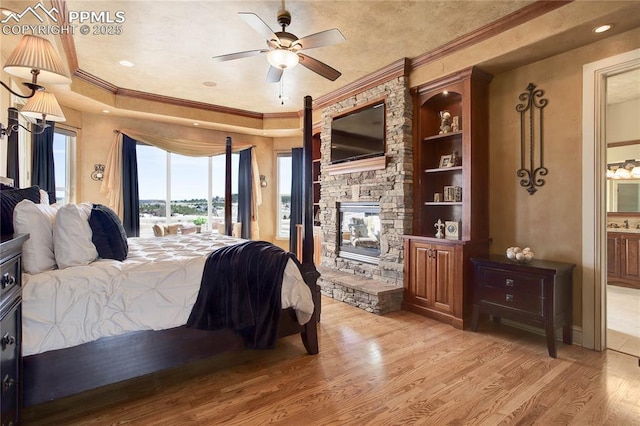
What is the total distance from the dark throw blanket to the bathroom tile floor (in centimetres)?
293

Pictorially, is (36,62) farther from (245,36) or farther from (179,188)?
(179,188)

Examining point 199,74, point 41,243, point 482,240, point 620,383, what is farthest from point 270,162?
point 620,383

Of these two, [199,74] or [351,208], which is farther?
[351,208]

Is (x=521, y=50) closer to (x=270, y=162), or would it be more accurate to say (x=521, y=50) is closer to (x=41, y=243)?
(x=41, y=243)

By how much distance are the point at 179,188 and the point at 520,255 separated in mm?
5718

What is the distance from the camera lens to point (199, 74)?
434 cm

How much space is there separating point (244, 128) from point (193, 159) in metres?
1.22

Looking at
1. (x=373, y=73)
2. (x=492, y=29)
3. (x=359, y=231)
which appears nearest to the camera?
(x=492, y=29)

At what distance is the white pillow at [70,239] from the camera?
2.01 m

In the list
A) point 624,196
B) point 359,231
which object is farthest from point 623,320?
point 359,231

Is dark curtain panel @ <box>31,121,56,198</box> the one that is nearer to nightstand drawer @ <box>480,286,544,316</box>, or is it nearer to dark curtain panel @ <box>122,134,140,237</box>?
dark curtain panel @ <box>122,134,140,237</box>

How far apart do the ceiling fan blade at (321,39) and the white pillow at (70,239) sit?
1980mm

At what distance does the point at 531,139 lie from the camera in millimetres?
3297

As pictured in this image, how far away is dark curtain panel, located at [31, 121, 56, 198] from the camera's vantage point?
174 inches
